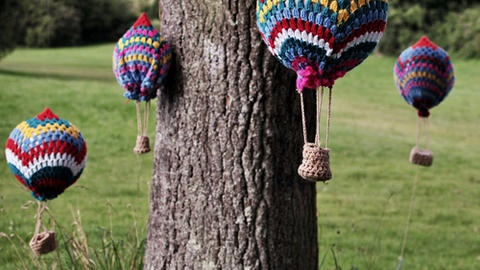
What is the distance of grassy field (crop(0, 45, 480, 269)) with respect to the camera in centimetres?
459

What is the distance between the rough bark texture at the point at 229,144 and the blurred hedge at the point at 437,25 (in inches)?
637

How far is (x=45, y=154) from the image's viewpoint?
8.27ft

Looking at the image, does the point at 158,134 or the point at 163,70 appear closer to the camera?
the point at 163,70

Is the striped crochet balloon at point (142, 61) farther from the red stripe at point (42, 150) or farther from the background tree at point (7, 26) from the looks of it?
the background tree at point (7, 26)

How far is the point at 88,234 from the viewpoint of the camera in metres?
4.55

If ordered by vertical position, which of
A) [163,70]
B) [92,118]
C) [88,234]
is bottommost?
[88,234]

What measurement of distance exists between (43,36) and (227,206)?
78.2 ft

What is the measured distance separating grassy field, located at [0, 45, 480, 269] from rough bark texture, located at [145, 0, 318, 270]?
3.82 ft

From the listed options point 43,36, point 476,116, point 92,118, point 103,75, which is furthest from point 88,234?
point 43,36

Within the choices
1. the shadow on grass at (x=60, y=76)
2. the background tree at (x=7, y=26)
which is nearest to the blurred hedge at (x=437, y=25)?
the shadow on grass at (x=60, y=76)

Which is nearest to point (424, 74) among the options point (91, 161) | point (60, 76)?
point (91, 161)

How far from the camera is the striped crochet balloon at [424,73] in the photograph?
3293mm

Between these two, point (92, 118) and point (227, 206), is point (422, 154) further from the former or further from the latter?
point (92, 118)

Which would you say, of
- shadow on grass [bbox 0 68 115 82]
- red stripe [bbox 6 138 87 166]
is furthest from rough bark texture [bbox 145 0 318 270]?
shadow on grass [bbox 0 68 115 82]
